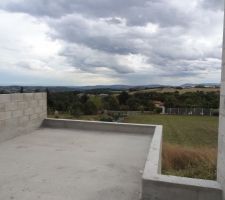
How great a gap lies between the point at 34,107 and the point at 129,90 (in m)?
40.0

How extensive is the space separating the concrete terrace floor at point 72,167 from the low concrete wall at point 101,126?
541 mm

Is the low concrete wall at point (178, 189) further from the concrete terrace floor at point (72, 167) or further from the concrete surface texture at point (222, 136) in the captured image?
the concrete terrace floor at point (72, 167)

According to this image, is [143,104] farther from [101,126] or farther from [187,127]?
[101,126]

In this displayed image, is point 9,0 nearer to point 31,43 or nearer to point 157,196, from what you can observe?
point 31,43

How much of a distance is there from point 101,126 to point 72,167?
3095mm

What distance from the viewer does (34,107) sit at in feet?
20.0

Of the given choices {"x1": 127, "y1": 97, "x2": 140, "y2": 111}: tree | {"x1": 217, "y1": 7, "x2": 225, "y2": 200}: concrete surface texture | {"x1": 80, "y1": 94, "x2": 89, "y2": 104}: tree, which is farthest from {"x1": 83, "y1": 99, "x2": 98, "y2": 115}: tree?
{"x1": 217, "y1": 7, "x2": 225, "y2": 200}: concrete surface texture

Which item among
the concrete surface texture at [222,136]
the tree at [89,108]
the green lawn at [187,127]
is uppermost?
the concrete surface texture at [222,136]

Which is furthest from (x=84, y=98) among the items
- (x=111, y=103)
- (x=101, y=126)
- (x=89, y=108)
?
(x=101, y=126)

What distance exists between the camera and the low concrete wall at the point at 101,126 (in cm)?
608

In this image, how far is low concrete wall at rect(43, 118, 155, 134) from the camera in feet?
20.0

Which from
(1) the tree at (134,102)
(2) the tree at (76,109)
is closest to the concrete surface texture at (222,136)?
(2) the tree at (76,109)

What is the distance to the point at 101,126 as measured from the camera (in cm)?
640

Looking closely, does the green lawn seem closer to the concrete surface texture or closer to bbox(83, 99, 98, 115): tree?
bbox(83, 99, 98, 115): tree
